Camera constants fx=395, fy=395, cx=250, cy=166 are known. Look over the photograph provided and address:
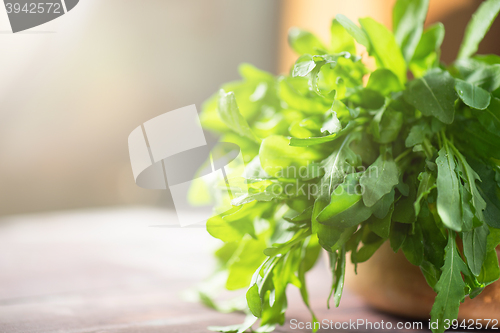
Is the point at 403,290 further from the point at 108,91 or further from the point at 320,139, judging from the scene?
the point at 108,91

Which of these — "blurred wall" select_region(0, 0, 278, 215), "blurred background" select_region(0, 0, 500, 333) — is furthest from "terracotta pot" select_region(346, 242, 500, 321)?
"blurred wall" select_region(0, 0, 278, 215)

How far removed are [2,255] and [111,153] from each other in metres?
0.96

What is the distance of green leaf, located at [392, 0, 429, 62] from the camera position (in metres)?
0.36

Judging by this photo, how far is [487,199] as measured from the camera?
→ 28cm

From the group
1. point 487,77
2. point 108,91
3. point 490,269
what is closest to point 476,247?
point 490,269

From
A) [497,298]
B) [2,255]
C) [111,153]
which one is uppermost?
[497,298]

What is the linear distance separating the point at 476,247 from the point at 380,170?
0.08 meters

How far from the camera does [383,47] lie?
0.33 meters

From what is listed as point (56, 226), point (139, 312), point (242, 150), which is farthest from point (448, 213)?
point (56, 226)

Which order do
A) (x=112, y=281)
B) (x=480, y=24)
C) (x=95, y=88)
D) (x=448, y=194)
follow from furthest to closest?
(x=95, y=88)
(x=112, y=281)
(x=480, y=24)
(x=448, y=194)

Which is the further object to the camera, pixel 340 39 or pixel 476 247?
pixel 340 39

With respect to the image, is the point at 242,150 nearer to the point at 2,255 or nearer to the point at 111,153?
the point at 2,255

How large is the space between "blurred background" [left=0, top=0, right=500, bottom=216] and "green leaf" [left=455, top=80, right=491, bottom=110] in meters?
1.22

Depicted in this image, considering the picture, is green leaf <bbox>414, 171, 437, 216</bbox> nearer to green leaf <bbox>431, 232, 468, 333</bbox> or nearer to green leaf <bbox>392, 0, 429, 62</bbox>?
green leaf <bbox>431, 232, 468, 333</bbox>
